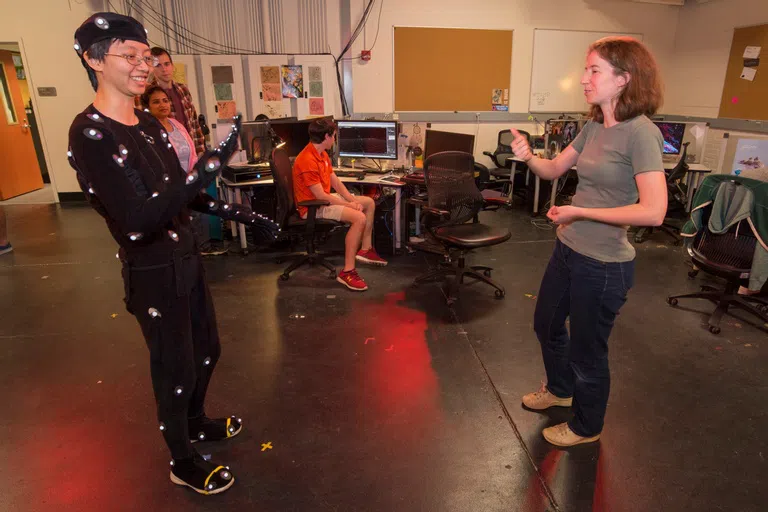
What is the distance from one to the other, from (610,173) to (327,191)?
102 inches

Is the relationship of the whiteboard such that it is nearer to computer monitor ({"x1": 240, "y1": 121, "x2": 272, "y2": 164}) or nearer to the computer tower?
the computer tower

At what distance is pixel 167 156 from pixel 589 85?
4.52 ft

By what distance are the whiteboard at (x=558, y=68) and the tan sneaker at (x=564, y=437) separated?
5.63 meters

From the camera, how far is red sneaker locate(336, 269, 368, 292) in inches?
141

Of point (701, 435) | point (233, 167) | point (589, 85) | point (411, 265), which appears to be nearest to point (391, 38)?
point (233, 167)

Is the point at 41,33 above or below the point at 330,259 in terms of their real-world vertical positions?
above

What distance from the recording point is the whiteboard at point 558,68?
6.46 m

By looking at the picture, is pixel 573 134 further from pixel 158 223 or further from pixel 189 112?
pixel 158 223

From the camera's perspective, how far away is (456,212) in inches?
139

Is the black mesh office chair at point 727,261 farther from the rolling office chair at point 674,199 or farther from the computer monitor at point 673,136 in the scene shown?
the computer monitor at point 673,136

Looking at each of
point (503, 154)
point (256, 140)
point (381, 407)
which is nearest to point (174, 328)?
point (381, 407)

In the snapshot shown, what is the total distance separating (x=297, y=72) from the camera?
614 cm

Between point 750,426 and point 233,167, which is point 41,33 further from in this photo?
point 750,426

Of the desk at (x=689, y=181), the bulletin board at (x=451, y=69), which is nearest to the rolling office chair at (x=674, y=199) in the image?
the desk at (x=689, y=181)
